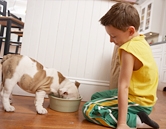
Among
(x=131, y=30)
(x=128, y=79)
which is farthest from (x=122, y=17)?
(x=128, y=79)

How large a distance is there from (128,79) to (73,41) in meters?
0.74

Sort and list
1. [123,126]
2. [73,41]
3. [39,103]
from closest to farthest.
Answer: [123,126] → [39,103] → [73,41]

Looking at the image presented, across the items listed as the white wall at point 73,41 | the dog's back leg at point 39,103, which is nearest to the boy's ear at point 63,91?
the dog's back leg at point 39,103

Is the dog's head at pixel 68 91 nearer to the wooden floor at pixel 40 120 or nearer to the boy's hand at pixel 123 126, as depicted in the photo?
the wooden floor at pixel 40 120

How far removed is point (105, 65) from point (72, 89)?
0.47m

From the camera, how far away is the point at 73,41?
1.49m

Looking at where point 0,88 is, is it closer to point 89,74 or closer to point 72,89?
point 72,89

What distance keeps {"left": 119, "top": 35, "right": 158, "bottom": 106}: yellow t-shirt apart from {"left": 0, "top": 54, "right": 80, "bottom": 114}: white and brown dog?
0.39m

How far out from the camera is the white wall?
4.71 ft

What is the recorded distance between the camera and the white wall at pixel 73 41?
4.71 feet

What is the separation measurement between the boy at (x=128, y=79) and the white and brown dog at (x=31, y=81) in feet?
0.80

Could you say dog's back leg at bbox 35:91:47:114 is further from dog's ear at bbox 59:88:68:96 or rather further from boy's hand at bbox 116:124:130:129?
boy's hand at bbox 116:124:130:129

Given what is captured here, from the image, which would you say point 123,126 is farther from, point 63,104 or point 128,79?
point 63,104

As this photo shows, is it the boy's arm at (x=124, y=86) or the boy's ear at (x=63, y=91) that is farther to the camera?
the boy's ear at (x=63, y=91)
